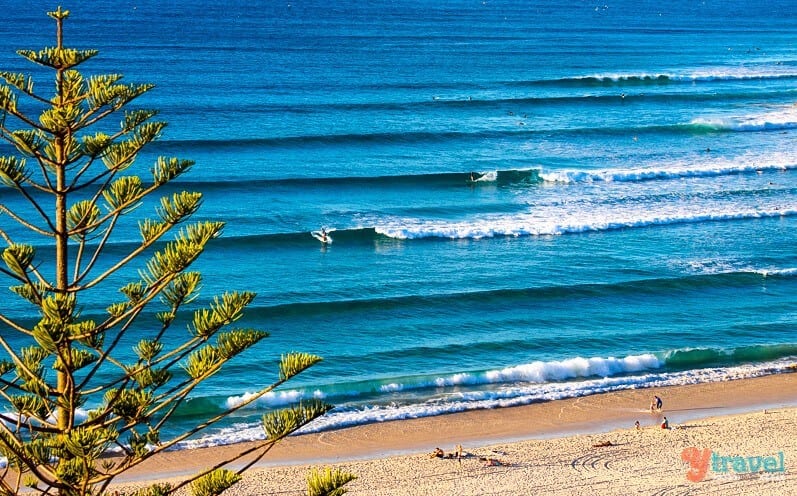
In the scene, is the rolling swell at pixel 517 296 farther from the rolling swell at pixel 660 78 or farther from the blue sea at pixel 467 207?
the rolling swell at pixel 660 78

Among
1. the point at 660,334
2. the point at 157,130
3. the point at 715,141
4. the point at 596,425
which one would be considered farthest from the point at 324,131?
the point at 157,130

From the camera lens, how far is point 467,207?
32438mm

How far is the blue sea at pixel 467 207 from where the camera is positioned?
22250 millimetres

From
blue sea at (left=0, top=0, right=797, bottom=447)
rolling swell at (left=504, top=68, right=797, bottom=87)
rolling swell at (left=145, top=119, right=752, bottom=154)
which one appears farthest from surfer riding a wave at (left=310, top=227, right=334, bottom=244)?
rolling swell at (left=504, top=68, right=797, bottom=87)

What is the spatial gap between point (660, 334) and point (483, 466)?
8017 millimetres

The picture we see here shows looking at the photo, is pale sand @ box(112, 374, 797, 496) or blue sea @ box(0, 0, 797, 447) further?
blue sea @ box(0, 0, 797, 447)

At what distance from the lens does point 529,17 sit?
7638 cm

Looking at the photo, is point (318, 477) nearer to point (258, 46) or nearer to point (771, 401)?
point (771, 401)

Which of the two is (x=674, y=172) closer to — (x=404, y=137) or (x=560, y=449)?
(x=404, y=137)

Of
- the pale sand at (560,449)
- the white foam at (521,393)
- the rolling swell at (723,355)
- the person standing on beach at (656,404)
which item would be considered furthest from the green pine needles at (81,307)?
the rolling swell at (723,355)

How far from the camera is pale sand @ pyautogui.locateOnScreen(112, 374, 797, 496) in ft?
55.2

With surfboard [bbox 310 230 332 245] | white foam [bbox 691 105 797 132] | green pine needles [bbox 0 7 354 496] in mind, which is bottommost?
green pine needles [bbox 0 7 354 496]

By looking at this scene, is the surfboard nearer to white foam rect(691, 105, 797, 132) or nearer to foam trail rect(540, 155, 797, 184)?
foam trail rect(540, 155, 797, 184)

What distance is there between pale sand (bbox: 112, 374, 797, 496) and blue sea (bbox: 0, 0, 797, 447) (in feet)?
2.00
